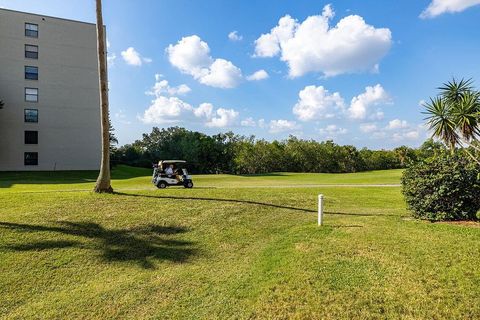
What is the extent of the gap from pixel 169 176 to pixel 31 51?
94.1 feet

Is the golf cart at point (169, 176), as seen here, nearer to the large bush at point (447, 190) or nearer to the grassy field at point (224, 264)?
the grassy field at point (224, 264)

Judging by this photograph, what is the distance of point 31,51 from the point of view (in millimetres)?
36562

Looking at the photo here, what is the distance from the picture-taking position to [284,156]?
4862 centimetres

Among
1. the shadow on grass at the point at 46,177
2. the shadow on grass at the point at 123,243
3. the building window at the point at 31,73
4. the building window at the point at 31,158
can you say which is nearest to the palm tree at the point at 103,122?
the shadow on grass at the point at 123,243

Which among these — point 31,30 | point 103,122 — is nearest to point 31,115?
point 31,30

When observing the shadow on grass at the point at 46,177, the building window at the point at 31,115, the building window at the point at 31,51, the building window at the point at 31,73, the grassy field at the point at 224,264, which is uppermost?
the building window at the point at 31,51

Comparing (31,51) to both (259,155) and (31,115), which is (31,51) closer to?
(31,115)

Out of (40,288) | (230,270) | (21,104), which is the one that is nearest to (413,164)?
(230,270)

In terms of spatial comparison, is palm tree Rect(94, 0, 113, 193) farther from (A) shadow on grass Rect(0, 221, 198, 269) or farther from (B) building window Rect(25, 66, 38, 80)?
(B) building window Rect(25, 66, 38, 80)

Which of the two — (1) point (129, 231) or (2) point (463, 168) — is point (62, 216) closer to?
(1) point (129, 231)

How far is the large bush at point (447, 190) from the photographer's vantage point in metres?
9.47

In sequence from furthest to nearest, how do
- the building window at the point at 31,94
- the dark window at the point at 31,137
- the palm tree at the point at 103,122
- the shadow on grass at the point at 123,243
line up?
the building window at the point at 31,94 < the dark window at the point at 31,137 < the palm tree at the point at 103,122 < the shadow on grass at the point at 123,243

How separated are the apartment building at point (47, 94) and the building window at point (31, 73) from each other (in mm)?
94

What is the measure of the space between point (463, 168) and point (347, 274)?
604 cm
